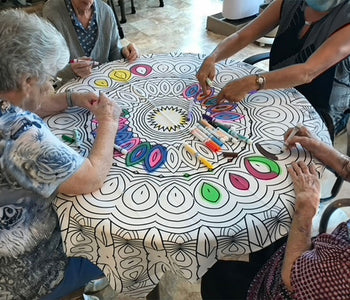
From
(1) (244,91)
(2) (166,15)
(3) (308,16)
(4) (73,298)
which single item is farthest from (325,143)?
(2) (166,15)

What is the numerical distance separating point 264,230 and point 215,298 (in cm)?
32

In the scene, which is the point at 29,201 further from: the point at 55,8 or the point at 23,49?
the point at 55,8

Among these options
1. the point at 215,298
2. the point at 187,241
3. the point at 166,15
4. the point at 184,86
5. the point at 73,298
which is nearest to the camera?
the point at 187,241

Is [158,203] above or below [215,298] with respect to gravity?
above

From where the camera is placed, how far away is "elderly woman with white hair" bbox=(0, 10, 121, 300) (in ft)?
3.28

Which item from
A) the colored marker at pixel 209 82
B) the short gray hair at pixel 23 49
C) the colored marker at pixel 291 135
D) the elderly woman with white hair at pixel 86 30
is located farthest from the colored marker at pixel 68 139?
the colored marker at pixel 291 135

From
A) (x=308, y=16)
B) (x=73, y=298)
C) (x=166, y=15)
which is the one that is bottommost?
(x=166, y=15)

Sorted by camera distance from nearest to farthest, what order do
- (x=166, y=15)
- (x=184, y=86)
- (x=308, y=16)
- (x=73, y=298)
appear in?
(x=73, y=298)
(x=184, y=86)
(x=308, y=16)
(x=166, y=15)

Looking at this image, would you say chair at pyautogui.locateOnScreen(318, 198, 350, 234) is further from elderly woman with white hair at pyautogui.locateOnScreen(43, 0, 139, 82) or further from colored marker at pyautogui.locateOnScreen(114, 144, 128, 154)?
elderly woman with white hair at pyautogui.locateOnScreen(43, 0, 139, 82)

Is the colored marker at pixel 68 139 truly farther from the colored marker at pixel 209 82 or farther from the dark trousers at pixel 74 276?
the colored marker at pixel 209 82

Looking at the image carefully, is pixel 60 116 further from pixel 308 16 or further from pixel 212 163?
pixel 308 16

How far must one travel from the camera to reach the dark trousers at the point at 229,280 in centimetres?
121

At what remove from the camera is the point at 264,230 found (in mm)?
1049

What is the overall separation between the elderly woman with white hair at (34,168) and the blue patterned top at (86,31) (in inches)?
31.1
